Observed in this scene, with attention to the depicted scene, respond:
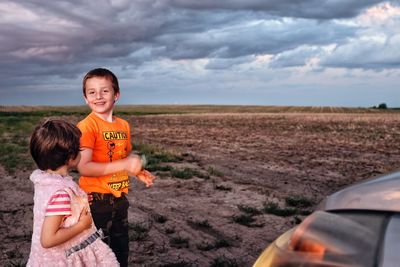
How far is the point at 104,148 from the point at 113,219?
513 mm

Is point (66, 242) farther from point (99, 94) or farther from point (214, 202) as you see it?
point (214, 202)

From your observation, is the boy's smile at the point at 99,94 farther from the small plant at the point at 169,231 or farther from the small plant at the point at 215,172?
the small plant at the point at 215,172

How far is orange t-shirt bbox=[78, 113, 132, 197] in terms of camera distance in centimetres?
310

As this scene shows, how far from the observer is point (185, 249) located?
517 centimetres

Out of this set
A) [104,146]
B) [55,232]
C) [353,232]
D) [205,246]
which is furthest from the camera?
[205,246]

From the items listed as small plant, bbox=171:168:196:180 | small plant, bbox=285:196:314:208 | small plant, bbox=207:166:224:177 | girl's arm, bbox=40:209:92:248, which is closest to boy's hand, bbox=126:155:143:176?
girl's arm, bbox=40:209:92:248

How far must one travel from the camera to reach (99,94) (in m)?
3.17

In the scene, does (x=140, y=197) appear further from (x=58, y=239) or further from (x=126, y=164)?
(x=58, y=239)

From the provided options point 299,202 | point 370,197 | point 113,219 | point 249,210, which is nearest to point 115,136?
point 113,219

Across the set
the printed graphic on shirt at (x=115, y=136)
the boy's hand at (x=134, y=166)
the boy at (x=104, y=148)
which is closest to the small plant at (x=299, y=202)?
the boy at (x=104, y=148)

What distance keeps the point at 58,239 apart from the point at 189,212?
4.50 m

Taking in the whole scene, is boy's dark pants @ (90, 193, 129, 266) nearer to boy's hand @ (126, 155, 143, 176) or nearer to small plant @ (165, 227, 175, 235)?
boy's hand @ (126, 155, 143, 176)

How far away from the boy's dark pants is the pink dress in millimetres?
642

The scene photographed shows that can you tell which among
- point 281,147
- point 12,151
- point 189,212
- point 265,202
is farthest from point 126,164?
point 281,147
